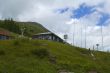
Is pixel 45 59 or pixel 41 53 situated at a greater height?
pixel 41 53

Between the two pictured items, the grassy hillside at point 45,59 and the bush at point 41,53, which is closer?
the grassy hillside at point 45,59

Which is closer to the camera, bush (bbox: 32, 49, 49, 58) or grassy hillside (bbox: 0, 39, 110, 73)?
grassy hillside (bbox: 0, 39, 110, 73)

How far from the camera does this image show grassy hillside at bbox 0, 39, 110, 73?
45463 millimetres

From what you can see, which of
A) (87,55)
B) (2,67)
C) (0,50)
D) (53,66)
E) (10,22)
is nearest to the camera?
(2,67)

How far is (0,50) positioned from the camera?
5131cm

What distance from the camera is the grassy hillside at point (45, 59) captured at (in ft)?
149

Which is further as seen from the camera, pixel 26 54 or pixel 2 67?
pixel 26 54

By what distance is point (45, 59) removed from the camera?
5112 centimetres

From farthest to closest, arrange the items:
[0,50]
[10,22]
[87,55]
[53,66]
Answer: [10,22]
[87,55]
[0,50]
[53,66]

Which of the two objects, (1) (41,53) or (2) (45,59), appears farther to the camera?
(1) (41,53)

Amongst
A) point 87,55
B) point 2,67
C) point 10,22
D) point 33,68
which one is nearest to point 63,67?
point 33,68

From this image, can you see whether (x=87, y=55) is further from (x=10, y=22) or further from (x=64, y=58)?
(x=10, y=22)

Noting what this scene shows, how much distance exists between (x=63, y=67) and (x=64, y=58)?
4.82m

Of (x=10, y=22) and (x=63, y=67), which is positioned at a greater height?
(x=10, y=22)
